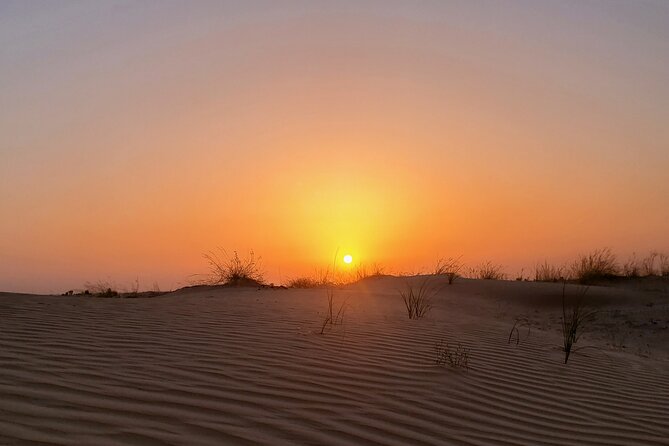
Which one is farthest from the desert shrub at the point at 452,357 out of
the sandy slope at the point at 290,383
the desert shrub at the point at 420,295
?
the desert shrub at the point at 420,295

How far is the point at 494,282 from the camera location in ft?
51.6

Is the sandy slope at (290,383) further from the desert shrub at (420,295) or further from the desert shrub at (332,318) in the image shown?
the desert shrub at (420,295)

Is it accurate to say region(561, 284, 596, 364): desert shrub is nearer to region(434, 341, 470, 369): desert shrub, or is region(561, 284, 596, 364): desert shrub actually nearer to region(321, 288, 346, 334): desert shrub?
region(434, 341, 470, 369): desert shrub

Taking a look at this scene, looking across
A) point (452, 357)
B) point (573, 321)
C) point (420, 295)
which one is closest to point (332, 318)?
point (452, 357)

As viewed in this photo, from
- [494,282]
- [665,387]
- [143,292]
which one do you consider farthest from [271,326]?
[494,282]

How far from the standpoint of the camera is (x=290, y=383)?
418 cm

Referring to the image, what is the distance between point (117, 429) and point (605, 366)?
5487 mm

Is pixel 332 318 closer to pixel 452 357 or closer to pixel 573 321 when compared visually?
pixel 452 357

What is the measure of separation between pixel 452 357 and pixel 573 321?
2.64m

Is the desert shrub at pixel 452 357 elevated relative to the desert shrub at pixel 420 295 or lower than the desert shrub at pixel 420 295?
lower

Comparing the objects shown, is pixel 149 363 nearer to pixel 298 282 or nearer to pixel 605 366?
pixel 605 366

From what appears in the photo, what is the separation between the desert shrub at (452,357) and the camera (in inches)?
208

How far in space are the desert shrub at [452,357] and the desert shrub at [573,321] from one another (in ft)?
4.20

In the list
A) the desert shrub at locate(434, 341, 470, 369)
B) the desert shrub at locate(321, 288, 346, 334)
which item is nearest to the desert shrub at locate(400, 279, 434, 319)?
the desert shrub at locate(321, 288, 346, 334)
